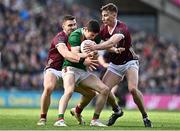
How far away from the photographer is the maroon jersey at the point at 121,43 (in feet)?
54.0

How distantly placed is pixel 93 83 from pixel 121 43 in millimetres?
1161

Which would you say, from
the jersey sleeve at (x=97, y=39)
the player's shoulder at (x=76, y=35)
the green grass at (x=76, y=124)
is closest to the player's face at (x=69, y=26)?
the player's shoulder at (x=76, y=35)

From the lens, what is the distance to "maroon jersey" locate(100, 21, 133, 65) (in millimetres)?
16453

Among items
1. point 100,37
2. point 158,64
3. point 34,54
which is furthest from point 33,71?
point 100,37

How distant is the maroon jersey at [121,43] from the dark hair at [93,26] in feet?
2.58

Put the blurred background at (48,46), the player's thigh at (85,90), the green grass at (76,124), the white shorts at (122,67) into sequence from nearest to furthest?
the green grass at (76,124)
the player's thigh at (85,90)
the white shorts at (122,67)
the blurred background at (48,46)

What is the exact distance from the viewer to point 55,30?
3700 centimetres

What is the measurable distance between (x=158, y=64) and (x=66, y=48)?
850 inches

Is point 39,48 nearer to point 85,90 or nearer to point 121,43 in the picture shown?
point 85,90

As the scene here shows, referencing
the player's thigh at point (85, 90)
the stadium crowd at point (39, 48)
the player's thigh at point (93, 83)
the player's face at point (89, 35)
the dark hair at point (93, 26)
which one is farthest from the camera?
the stadium crowd at point (39, 48)

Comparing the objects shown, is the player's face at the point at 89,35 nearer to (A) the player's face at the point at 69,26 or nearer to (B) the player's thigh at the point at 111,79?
(A) the player's face at the point at 69,26

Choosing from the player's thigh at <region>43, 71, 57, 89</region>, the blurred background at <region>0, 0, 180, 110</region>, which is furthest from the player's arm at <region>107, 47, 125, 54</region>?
the blurred background at <region>0, 0, 180, 110</region>

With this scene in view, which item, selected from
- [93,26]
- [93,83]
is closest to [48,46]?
[93,83]

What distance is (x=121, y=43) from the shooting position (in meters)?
16.7
